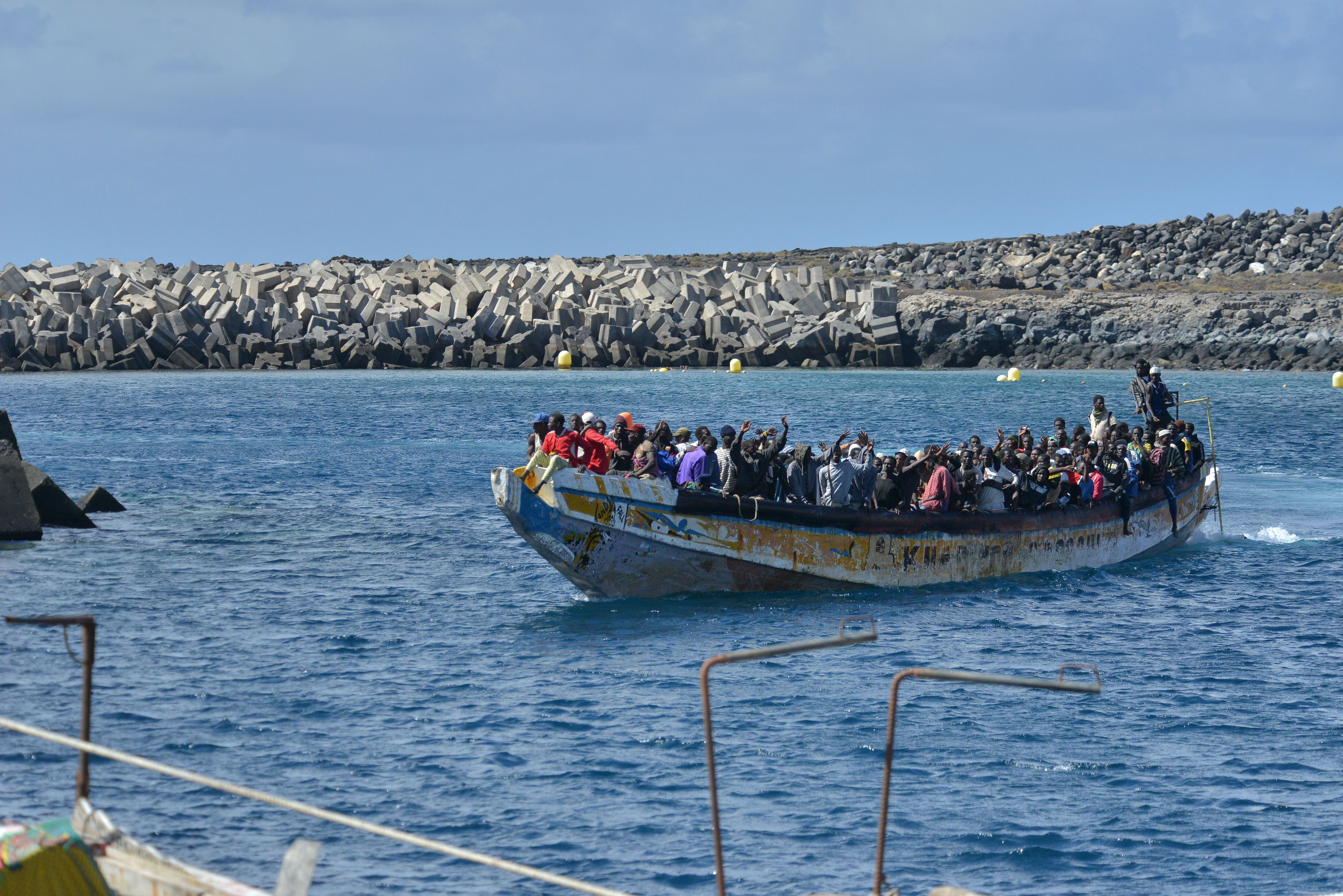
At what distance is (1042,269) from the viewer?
136 metres

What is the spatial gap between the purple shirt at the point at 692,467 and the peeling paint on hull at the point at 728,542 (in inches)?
19.7

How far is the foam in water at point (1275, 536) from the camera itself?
3012 cm

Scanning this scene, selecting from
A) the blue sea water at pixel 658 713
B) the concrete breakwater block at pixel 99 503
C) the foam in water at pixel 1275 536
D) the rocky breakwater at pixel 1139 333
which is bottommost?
the blue sea water at pixel 658 713

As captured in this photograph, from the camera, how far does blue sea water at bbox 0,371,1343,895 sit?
39.5 feet

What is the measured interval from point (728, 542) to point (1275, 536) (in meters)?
16.3

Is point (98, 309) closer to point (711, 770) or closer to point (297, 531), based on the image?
point (297, 531)

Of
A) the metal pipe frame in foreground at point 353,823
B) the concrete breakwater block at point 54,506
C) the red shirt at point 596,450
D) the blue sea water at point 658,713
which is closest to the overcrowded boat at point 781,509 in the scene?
the red shirt at point 596,450

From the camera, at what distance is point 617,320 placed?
95312 millimetres

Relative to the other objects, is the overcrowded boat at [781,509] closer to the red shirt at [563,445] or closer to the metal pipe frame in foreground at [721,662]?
the red shirt at [563,445]

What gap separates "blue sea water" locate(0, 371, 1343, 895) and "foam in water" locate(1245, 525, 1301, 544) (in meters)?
0.11

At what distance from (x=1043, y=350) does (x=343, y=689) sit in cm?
9435

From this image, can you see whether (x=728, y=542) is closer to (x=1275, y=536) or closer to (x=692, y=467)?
(x=692, y=467)

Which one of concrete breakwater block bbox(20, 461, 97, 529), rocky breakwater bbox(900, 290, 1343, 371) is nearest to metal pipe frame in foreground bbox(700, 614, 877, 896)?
concrete breakwater block bbox(20, 461, 97, 529)

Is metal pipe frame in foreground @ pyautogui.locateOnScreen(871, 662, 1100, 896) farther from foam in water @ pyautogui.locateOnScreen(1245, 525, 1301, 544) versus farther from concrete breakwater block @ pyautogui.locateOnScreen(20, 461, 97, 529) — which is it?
concrete breakwater block @ pyautogui.locateOnScreen(20, 461, 97, 529)
